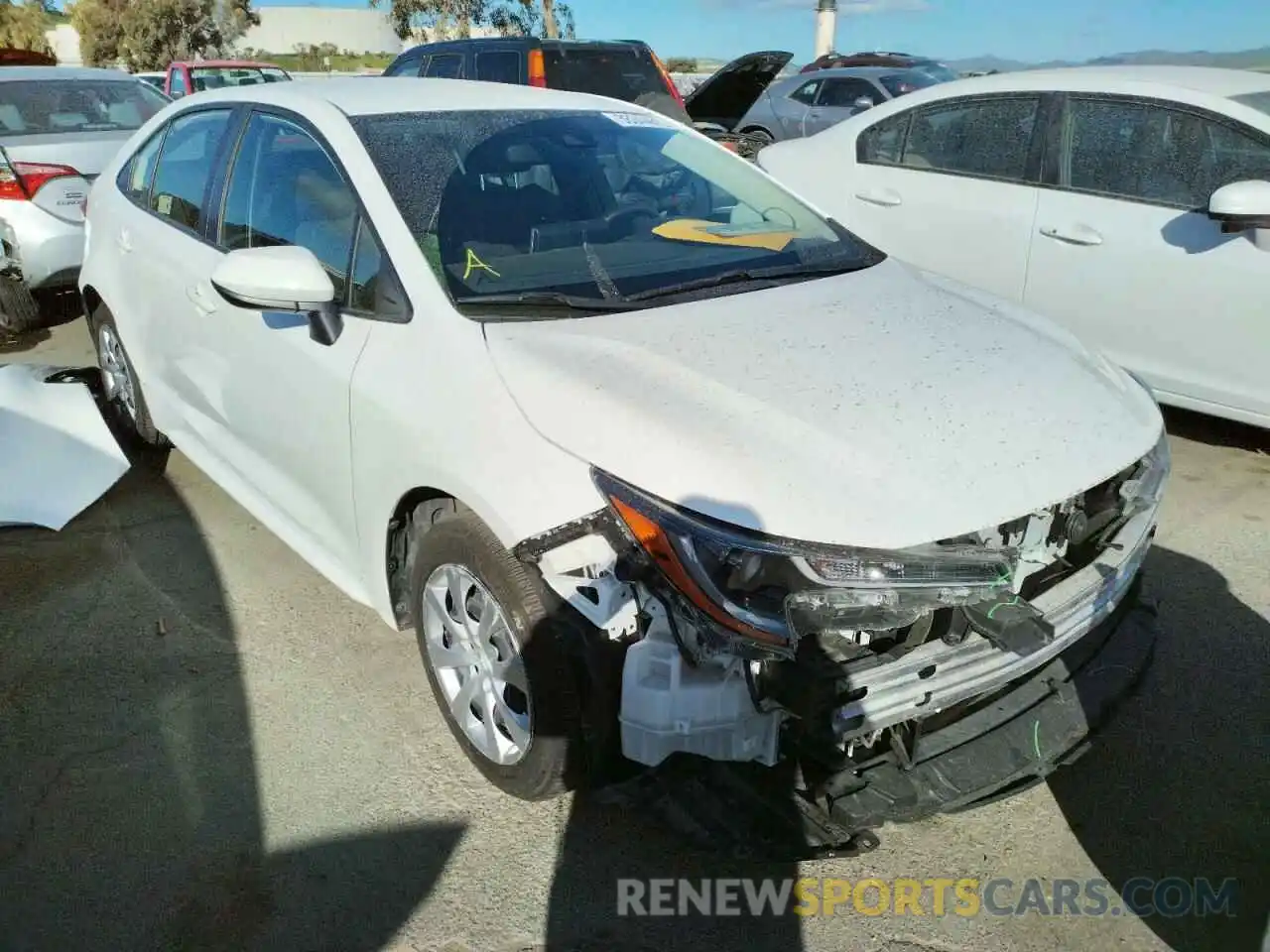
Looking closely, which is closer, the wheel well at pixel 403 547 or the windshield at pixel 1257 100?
the wheel well at pixel 403 547

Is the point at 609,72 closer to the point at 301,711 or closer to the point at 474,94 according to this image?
the point at 474,94

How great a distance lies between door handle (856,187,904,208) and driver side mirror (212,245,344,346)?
3693 millimetres

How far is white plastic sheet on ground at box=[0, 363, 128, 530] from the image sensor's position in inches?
156

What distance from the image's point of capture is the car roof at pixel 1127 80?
446 centimetres

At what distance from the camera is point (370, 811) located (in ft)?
8.34

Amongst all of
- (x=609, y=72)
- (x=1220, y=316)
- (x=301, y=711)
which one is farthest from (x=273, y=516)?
(x=609, y=72)

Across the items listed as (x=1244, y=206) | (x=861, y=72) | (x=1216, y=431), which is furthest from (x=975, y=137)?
(x=861, y=72)

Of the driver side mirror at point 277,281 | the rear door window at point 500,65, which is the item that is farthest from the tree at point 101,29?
the driver side mirror at point 277,281

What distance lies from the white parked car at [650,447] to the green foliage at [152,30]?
47929 mm

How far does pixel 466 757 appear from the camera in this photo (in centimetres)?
271

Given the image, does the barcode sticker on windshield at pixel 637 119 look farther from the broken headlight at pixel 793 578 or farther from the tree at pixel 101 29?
the tree at pixel 101 29

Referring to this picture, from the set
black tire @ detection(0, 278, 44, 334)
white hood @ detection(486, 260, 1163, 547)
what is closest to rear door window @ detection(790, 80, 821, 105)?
black tire @ detection(0, 278, 44, 334)

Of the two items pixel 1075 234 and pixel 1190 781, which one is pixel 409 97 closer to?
pixel 1190 781

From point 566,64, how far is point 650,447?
8.69m
